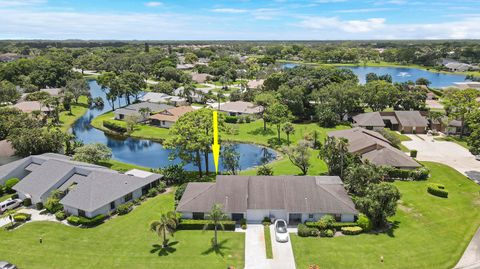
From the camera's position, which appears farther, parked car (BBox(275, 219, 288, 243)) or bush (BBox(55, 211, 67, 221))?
bush (BBox(55, 211, 67, 221))

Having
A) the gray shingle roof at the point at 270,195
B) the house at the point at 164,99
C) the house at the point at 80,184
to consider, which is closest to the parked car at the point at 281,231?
the gray shingle roof at the point at 270,195

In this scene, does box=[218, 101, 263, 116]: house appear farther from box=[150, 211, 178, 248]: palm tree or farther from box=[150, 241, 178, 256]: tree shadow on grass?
box=[150, 211, 178, 248]: palm tree

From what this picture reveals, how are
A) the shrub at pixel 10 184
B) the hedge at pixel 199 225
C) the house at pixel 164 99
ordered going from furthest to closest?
the house at pixel 164 99 < the shrub at pixel 10 184 < the hedge at pixel 199 225

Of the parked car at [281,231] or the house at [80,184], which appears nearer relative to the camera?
the parked car at [281,231]

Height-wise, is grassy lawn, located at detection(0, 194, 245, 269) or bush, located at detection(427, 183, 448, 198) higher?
bush, located at detection(427, 183, 448, 198)

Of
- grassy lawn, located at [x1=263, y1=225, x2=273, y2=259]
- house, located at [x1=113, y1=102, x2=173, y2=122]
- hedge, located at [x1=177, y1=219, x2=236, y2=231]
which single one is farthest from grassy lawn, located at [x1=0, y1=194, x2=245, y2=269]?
house, located at [x1=113, y1=102, x2=173, y2=122]

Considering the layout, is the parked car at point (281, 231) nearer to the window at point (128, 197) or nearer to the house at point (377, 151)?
the window at point (128, 197)

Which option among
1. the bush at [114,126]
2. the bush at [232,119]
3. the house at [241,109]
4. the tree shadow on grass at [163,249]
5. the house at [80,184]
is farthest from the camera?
the house at [241,109]
